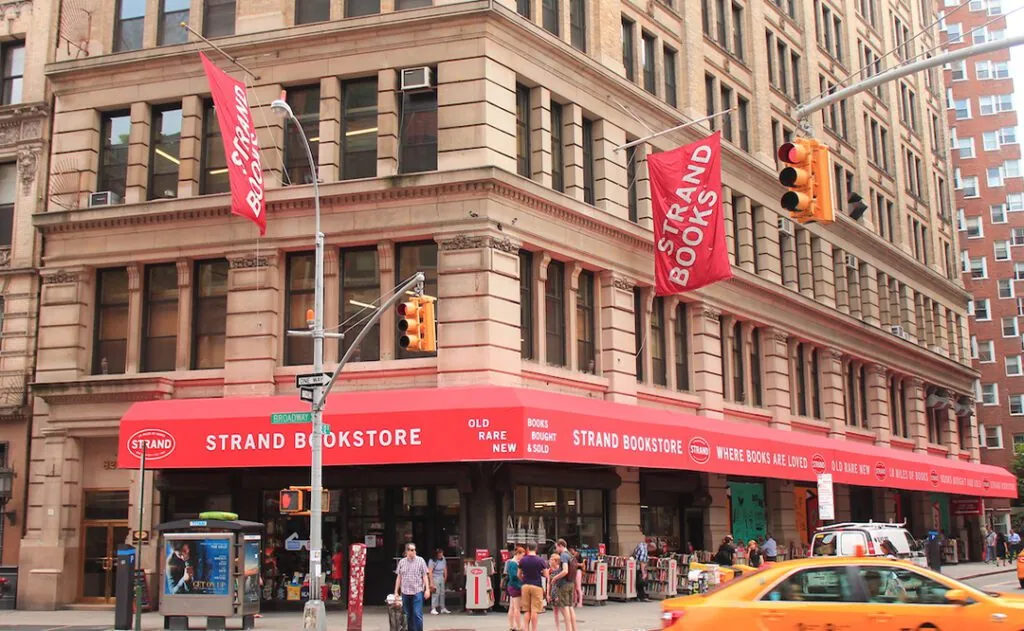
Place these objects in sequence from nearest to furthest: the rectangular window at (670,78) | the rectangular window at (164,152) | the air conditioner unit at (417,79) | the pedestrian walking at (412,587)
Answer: the pedestrian walking at (412,587)
the air conditioner unit at (417,79)
the rectangular window at (164,152)
the rectangular window at (670,78)

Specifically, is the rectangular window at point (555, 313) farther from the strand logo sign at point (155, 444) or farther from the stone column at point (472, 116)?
the strand logo sign at point (155, 444)

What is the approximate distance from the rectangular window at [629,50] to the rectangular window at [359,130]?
9.21 meters

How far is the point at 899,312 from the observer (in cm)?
5472

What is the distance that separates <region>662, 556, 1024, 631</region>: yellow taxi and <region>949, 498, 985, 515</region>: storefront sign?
4658cm

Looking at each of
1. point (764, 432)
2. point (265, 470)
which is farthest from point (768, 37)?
point (265, 470)

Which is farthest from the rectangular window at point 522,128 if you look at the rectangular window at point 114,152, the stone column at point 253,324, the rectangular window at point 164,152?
the rectangular window at point 114,152

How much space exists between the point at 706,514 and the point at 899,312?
948 inches

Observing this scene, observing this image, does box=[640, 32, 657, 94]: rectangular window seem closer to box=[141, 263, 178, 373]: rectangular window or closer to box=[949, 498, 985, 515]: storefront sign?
box=[141, 263, 178, 373]: rectangular window

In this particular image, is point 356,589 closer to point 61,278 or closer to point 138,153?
point 61,278

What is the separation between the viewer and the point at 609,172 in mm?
32281

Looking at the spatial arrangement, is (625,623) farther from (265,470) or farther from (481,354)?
(265,470)

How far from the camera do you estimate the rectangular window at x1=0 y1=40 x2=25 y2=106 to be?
33531 mm

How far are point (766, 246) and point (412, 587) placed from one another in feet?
81.4

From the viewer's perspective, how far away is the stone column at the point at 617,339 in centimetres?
3097
